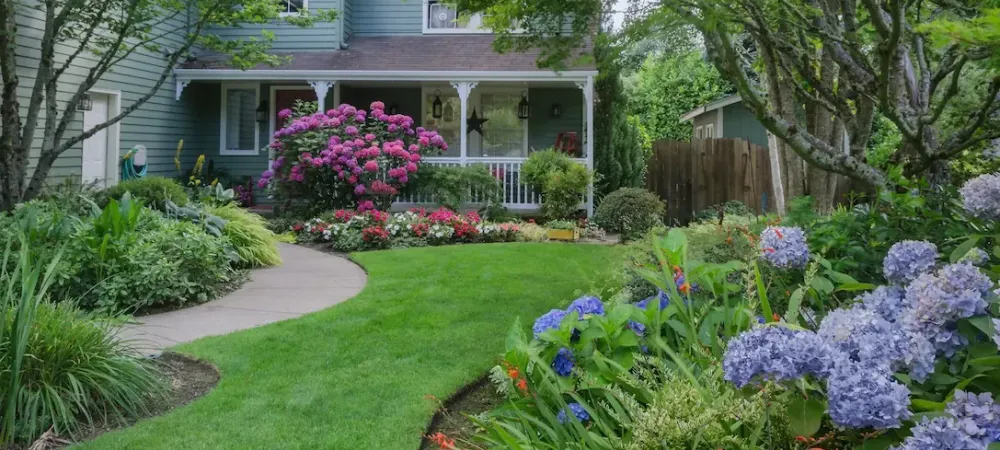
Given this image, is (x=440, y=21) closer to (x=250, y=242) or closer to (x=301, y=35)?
(x=301, y=35)

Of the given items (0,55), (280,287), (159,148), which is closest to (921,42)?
(280,287)

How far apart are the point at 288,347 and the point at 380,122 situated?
8400 mm

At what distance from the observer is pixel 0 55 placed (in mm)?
8312

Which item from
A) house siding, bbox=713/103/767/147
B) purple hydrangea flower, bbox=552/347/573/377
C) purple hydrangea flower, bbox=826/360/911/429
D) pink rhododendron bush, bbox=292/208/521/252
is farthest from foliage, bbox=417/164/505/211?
purple hydrangea flower, bbox=826/360/911/429

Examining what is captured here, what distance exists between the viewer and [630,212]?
1107 centimetres

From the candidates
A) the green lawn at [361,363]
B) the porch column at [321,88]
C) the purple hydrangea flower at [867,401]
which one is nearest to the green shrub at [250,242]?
the green lawn at [361,363]

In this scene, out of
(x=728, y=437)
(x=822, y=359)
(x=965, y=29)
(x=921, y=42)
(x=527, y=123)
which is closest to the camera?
(x=822, y=359)

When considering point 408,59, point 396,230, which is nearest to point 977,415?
point 396,230

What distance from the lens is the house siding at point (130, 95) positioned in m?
10.3

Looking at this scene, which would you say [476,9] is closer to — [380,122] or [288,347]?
[288,347]

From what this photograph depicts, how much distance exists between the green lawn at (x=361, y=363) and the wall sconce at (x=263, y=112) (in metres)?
8.52

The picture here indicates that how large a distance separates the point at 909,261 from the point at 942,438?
3.24 feet

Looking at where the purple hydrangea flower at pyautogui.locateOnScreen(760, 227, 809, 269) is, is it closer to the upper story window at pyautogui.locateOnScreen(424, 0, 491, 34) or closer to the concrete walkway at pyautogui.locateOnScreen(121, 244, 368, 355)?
the concrete walkway at pyautogui.locateOnScreen(121, 244, 368, 355)

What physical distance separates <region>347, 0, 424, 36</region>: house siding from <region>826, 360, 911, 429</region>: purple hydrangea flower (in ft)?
48.5
